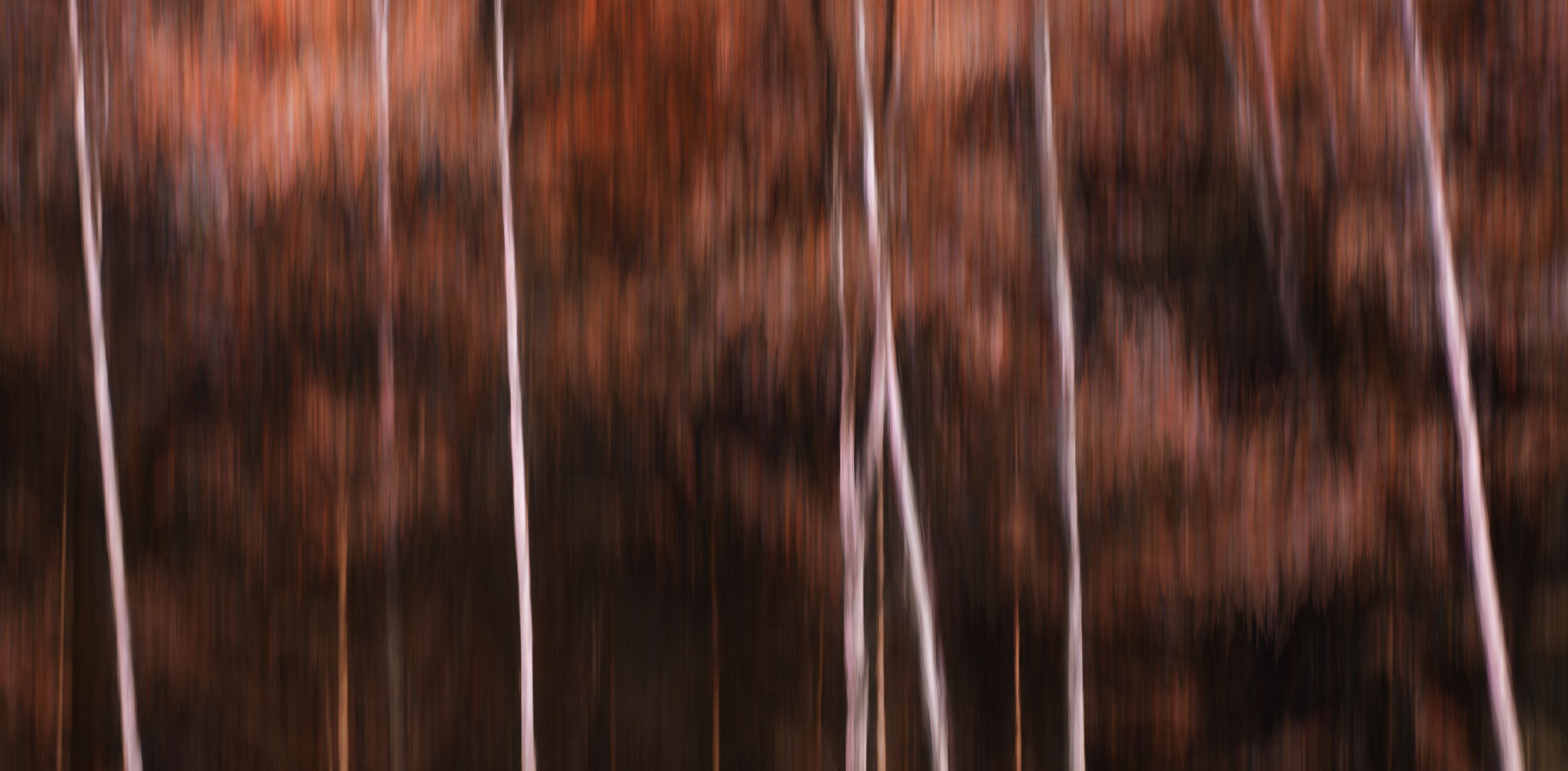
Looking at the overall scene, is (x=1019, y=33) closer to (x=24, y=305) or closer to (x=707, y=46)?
(x=707, y=46)

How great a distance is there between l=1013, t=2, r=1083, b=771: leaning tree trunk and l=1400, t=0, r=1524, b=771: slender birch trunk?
157 millimetres

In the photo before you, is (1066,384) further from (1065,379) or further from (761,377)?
(761,377)

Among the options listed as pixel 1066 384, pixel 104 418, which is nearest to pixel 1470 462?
pixel 1066 384

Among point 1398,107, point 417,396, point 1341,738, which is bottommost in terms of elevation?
point 1341,738

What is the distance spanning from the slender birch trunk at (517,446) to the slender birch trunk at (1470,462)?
414 millimetres

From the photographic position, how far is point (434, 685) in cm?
55

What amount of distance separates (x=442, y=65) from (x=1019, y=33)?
274 millimetres

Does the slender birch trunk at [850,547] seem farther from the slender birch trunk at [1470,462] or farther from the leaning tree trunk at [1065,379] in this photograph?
the slender birch trunk at [1470,462]

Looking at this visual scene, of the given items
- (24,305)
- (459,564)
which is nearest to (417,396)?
(459,564)

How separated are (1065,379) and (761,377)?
140mm

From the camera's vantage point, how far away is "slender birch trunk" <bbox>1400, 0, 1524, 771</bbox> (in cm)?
50

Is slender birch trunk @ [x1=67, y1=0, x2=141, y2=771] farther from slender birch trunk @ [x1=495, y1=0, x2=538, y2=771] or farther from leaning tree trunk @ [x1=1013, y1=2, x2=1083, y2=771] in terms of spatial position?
leaning tree trunk @ [x1=1013, y1=2, x2=1083, y2=771]

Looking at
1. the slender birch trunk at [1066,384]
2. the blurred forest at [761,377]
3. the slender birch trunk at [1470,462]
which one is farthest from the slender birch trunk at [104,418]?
the slender birch trunk at [1470,462]

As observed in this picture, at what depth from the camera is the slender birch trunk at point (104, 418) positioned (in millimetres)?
563
